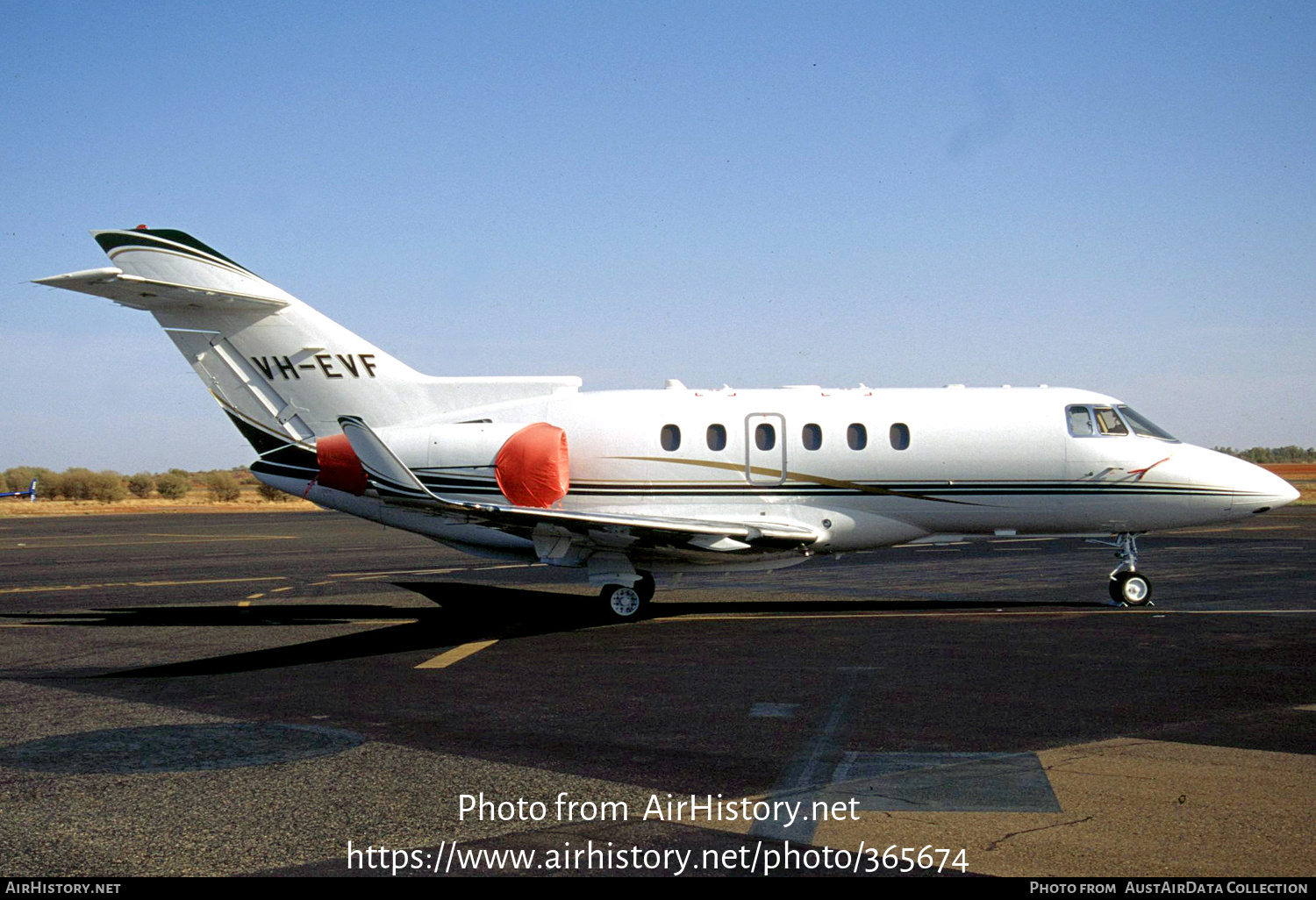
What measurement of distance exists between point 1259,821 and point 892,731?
10.0ft

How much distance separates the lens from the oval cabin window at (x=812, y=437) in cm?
1738

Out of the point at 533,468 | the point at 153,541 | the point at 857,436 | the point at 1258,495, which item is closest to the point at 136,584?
the point at 533,468

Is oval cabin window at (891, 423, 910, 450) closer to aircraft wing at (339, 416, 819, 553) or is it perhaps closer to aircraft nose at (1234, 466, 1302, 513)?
aircraft wing at (339, 416, 819, 553)

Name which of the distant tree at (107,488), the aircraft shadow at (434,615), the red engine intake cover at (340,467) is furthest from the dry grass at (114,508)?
the red engine intake cover at (340,467)

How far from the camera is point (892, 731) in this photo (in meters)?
9.00

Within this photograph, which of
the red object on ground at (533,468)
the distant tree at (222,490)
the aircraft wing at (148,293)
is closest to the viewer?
the aircraft wing at (148,293)

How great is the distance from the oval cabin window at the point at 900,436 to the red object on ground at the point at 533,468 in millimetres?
5060

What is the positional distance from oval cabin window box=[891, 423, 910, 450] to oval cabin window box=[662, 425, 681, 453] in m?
3.30

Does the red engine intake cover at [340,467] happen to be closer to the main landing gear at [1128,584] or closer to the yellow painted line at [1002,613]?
the yellow painted line at [1002,613]

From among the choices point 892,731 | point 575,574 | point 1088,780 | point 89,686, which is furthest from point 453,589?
point 1088,780

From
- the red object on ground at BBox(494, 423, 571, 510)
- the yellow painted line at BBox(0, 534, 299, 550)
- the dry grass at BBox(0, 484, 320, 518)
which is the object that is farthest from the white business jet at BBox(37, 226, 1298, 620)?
the dry grass at BBox(0, 484, 320, 518)

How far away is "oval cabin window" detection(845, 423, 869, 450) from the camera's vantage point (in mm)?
17328

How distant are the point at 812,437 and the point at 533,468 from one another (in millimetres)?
4287
